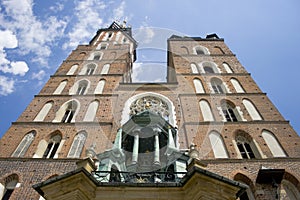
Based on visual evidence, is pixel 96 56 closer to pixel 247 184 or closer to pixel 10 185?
pixel 10 185

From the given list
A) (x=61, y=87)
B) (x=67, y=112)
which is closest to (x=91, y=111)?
(x=67, y=112)

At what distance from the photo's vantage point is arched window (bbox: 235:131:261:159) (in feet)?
39.4

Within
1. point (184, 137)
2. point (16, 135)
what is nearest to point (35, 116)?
point (16, 135)

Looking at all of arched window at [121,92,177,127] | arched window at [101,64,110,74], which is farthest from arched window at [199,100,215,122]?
arched window at [101,64,110,74]

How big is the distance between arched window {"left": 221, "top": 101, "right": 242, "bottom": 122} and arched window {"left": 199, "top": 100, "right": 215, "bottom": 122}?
0.73 m

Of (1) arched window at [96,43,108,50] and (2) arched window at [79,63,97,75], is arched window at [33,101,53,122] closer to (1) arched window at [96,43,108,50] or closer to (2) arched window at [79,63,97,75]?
(2) arched window at [79,63,97,75]

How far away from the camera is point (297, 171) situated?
10.6 metres

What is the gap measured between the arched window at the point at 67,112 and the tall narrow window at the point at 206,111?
22.1ft

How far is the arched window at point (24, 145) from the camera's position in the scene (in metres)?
12.2

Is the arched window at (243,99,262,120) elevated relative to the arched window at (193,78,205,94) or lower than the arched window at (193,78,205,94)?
lower

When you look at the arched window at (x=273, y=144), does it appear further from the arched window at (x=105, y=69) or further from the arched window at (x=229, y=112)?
the arched window at (x=105, y=69)

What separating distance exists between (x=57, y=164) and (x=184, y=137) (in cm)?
558

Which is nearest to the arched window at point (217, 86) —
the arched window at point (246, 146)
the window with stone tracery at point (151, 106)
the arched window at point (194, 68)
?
the arched window at point (194, 68)

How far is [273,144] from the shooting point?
1240 cm
